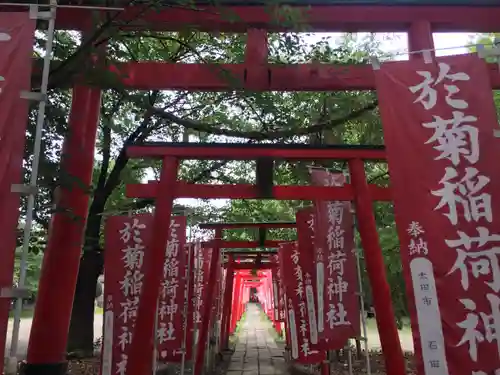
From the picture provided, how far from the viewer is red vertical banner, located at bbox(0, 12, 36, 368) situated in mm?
2764

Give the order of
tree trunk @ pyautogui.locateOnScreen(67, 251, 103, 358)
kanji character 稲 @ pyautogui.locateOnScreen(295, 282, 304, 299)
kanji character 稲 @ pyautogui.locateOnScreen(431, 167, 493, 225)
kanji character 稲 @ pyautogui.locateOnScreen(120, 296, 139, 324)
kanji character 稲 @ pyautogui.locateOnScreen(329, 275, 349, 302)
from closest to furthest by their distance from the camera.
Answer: kanji character 稲 @ pyautogui.locateOnScreen(431, 167, 493, 225) → kanji character 稲 @ pyautogui.locateOnScreen(120, 296, 139, 324) → kanji character 稲 @ pyautogui.locateOnScreen(329, 275, 349, 302) → kanji character 稲 @ pyautogui.locateOnScreen(295, 282, 304, 299) → tree trunk @ pyautogui.locateOnScreen(67, 251, 103, 358)

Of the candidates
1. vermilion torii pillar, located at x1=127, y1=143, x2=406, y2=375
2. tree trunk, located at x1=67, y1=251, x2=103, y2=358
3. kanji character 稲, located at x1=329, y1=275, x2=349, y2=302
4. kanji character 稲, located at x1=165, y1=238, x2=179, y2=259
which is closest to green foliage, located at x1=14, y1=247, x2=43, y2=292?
tree trunk, located at x1=67, y1=251, x2=103, y2=358

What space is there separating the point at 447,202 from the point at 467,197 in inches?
5.4

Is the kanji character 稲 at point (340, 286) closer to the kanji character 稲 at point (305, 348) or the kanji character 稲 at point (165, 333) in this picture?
the kanji character 稲 at point (305, 348)

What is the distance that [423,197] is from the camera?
3.24 metres

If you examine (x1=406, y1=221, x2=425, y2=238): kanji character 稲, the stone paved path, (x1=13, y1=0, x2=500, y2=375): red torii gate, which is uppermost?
(x1=13, y1=0, x2=500, y2=375): red torii gate

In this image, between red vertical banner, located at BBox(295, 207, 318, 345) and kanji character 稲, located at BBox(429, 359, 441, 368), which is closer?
kanji character 稲, located at BBox(429, 359, 441, 368)

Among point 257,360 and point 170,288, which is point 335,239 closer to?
Result: point 170,288

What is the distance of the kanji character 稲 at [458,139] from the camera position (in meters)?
3.28

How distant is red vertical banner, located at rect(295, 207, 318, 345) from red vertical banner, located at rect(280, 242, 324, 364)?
0.06 metres

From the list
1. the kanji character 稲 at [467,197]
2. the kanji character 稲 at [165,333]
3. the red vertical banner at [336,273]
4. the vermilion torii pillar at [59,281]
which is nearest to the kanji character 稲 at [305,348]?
the red vertical banner at [336,273]

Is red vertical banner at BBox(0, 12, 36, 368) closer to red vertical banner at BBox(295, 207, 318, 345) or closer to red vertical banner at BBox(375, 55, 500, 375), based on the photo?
red vertical banner at BBox(375, 55, 500, 375)

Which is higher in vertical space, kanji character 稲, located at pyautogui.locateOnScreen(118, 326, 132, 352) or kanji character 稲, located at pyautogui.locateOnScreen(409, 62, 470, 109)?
kanji character 稲, located at pyautogui.locateOnScreen(409, 62, 470, 109)

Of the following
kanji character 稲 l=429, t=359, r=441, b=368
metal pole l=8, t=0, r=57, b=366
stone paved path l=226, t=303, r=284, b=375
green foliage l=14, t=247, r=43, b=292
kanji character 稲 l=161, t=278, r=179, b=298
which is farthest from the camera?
stone paved path l=226, t=303, r=284, b=375
